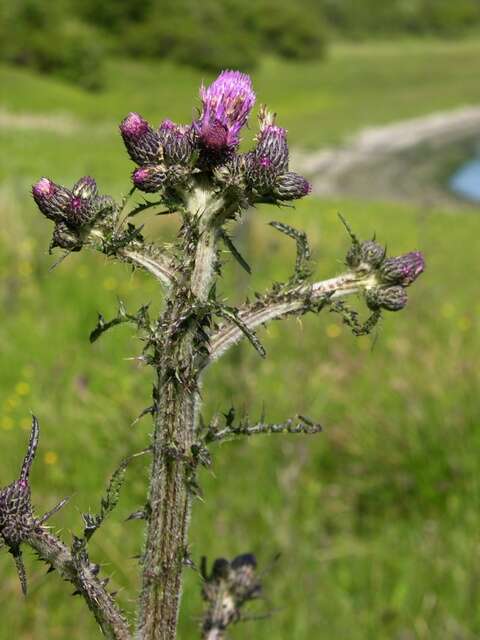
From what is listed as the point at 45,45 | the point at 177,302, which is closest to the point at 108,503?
the point at 177,302

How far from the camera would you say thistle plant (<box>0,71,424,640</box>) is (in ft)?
4.44

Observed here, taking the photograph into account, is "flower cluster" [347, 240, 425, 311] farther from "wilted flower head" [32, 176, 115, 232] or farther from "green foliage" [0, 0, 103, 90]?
"green foliage" [0, 0, 103, 90]

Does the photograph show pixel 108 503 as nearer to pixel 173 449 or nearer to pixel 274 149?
pixel 173 449

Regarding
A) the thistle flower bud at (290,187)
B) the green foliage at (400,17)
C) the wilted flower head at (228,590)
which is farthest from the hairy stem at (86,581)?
the green foliage at (400,17)

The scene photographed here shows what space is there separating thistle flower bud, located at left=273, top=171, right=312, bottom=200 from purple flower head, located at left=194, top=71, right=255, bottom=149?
0.11 meters

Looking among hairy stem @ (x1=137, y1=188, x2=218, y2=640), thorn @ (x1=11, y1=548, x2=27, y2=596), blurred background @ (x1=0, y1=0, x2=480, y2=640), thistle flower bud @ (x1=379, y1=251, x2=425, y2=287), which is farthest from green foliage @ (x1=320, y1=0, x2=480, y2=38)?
A: thorn @ (x1=11, y1=548, x2=27, y2=596)

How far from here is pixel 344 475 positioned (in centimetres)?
533

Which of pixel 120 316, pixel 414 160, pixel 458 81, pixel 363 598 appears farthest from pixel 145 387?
pixel 458 81

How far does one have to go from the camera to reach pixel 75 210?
1446 millimetres

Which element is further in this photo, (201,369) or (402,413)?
(402,413)

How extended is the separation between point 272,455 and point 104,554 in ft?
4.54

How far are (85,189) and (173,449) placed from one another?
50 centimetres

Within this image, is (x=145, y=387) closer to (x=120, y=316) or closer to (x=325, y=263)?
(x=120, y=316)

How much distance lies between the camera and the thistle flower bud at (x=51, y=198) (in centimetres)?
146
